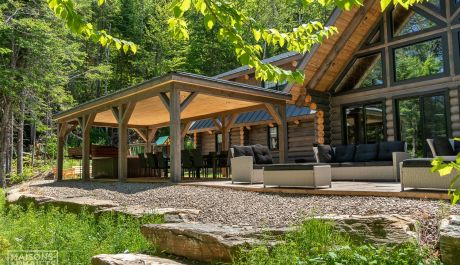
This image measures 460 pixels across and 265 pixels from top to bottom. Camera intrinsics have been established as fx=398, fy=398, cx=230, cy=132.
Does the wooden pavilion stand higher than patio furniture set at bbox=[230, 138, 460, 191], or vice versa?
the wooden pavilion

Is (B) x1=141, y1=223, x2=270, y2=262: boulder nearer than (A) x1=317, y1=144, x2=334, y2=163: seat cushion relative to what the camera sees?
Yes

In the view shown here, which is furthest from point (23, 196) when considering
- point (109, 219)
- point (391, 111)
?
point (391, 111)

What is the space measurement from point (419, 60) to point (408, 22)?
1.22 m

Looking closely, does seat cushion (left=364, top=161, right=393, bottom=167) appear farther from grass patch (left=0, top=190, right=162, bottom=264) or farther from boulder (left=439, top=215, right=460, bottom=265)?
boulder (left=439, top=215, right=460, bottom=265)

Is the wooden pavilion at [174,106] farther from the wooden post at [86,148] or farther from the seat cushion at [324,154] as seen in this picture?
the seat cushion at [324,154]

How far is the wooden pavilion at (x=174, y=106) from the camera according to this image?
951cm

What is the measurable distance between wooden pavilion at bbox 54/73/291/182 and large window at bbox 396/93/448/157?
3267mm

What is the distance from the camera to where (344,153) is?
34.6 feet

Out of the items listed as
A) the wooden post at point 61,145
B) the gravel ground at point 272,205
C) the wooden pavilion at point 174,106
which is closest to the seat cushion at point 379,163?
the gravel ground at point 272,205

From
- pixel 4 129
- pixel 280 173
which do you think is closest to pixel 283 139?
pixel 280 173

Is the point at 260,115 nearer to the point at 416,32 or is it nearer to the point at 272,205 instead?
the point at 416,32

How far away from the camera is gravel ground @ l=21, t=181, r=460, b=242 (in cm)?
454

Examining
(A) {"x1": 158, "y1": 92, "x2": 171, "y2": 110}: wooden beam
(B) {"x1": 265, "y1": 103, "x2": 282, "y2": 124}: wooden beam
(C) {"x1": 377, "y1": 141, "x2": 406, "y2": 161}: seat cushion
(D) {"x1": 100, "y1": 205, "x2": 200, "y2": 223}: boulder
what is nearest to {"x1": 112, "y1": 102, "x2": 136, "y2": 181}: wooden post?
(A) {"x1": 158, "y1": 92, "x2": 171, "y2": 110}: wooden beam

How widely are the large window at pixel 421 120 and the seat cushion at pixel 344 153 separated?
1.61 meters
